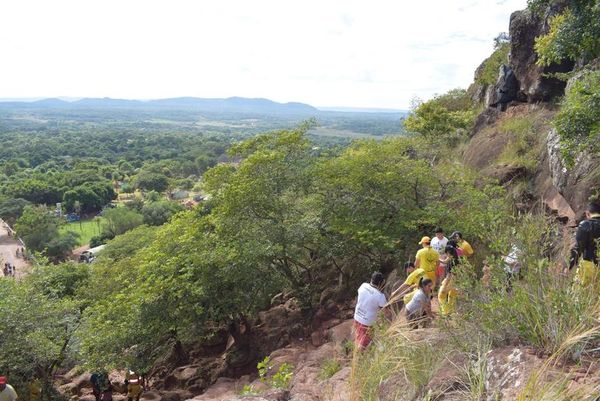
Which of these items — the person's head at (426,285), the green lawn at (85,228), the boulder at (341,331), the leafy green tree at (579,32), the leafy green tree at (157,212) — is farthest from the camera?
the green lawn at (85,228)

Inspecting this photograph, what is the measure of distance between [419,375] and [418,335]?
517mm

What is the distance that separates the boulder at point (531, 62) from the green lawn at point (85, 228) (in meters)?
48.8

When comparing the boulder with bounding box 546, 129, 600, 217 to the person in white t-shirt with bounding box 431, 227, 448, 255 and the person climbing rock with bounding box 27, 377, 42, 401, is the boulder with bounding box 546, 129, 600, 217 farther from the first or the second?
the person climbing rock with bounding box 27, 377, 42, 401

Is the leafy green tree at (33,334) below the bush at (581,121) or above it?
below

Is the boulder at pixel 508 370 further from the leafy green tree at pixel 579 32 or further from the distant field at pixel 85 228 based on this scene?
the distant field at pixel 85 228

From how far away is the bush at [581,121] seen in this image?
605 cm

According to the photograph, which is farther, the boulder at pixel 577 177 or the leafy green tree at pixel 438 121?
the leafy green tree at pixel 438 121

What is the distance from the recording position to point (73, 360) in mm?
→ 10969

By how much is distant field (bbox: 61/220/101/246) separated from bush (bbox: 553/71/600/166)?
52789 mm

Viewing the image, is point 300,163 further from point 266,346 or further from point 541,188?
point 541,188

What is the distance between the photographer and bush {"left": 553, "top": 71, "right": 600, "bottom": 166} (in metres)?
6.05

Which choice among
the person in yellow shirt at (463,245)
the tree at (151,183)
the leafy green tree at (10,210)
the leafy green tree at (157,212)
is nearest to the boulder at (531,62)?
the person in yellow shirt at (463,245)

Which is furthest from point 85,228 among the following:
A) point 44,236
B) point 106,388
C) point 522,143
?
point 522,143

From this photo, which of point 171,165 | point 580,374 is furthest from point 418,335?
point 171,165
